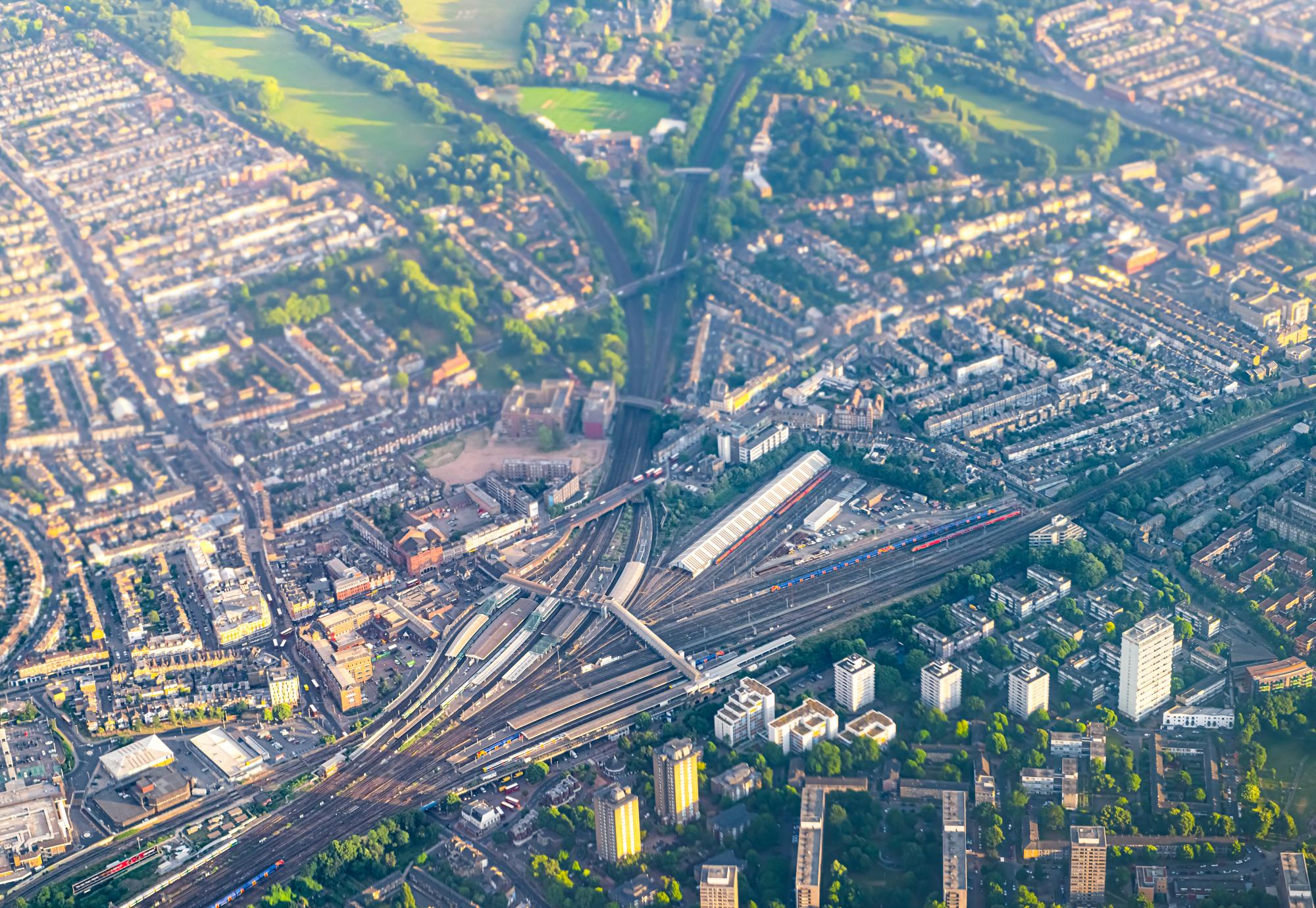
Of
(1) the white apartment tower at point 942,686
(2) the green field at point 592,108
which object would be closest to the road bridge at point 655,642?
(1) the white apartment tower at point 942,686

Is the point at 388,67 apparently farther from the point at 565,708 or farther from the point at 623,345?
the point at 565,708

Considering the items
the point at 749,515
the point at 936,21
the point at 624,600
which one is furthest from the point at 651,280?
the point at 936,21

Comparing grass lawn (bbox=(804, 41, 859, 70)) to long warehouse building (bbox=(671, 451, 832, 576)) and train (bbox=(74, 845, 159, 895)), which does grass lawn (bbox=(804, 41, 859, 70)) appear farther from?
train (bbox=(74, 845, 159, 895))

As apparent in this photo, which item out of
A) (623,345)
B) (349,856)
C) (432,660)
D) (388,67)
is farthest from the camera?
(388,67)

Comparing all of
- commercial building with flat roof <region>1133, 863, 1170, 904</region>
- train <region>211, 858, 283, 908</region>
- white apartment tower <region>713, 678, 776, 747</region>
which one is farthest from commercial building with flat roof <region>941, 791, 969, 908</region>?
train <region>211, 858, 283, 908</region>

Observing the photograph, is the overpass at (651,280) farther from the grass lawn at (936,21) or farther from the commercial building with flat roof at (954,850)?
the commercial building with flat roof at (954,850)

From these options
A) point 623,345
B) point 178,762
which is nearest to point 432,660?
point 178,762

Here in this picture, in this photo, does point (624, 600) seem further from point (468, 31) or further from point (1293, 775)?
point (468, 31)
